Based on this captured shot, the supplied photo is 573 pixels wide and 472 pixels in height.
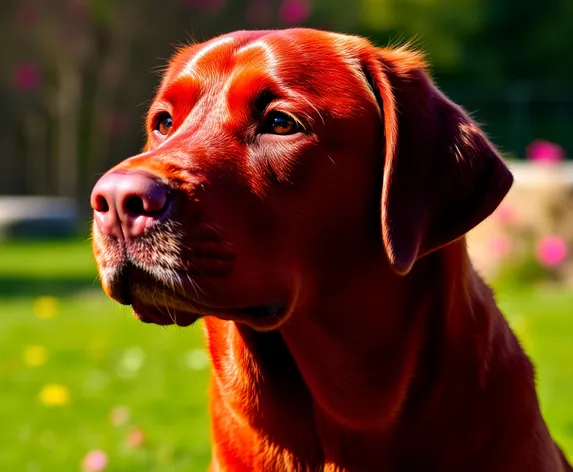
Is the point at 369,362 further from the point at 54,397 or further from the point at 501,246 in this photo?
the point at 501,246

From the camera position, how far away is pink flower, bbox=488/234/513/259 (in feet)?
34.6

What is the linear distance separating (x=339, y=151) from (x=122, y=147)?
20.4m

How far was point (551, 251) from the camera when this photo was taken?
1020 centimetres

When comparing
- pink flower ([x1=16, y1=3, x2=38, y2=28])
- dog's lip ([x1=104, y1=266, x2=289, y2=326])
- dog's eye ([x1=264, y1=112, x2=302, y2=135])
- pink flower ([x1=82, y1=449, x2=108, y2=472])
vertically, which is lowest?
pink flower ([x1=16, y1=3, x2=38, y2=28])

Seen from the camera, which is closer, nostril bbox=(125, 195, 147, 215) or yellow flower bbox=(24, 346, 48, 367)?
nostril bbox=(125, 195, 147, 215)

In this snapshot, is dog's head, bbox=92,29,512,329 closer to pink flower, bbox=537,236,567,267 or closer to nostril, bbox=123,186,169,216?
nostril, bbox=123,186,169,216

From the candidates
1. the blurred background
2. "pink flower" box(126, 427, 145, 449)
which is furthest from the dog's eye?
"pink flower" box(126, 427, 145, 449)

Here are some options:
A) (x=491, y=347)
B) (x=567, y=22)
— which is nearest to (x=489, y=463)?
(x=491, y=347)

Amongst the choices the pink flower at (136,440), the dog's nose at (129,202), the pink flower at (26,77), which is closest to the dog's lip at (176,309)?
the dog's nose at (129,202)

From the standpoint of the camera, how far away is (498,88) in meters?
26.5

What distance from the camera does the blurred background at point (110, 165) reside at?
5754mm

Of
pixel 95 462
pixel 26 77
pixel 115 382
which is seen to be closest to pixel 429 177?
pixel 95 462

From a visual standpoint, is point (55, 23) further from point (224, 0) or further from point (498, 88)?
point (498, 88)

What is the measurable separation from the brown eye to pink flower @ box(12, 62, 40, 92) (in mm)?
19425
